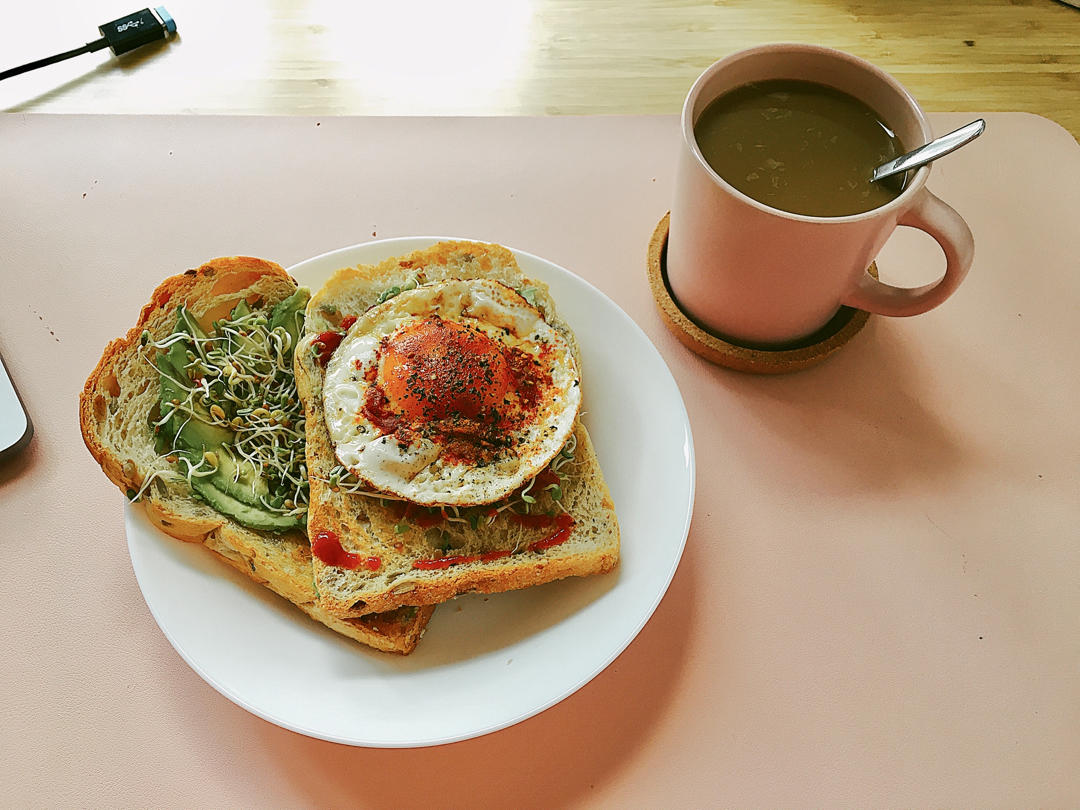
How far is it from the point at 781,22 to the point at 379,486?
2.24m

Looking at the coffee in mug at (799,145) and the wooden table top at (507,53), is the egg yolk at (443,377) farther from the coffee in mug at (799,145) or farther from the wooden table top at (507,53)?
the wooden table top at (507,53)

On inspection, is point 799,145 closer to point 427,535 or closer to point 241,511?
point 427,535

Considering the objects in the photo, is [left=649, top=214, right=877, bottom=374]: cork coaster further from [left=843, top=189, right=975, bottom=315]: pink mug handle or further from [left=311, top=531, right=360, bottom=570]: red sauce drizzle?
[left=311, top=531, right=360, bottom=570]: red sauce drizzle

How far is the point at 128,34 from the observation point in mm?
2627

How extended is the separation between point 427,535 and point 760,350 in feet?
3.16

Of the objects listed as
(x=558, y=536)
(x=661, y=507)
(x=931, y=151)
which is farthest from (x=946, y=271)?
(x=558, y=536)

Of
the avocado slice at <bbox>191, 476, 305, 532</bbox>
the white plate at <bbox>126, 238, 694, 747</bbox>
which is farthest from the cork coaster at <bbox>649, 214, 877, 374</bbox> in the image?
the avocado slice at <bbox>191, 476, 305, 532</bbox>

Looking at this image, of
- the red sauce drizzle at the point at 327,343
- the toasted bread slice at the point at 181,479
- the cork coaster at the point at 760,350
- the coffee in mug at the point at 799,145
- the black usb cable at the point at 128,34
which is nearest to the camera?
the toasted bread slice at the point at 181,479

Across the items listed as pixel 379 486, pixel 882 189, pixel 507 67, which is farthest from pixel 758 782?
pixel 507 67

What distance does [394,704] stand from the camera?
152 centimetres

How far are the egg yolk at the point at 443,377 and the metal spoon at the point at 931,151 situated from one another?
0.93m

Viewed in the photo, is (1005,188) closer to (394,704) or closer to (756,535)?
(756,535)

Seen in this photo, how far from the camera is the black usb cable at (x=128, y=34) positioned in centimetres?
257

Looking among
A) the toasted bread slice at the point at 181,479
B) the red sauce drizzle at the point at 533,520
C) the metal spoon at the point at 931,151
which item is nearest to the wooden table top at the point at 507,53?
the toasted bread slice at the point at 181,479
